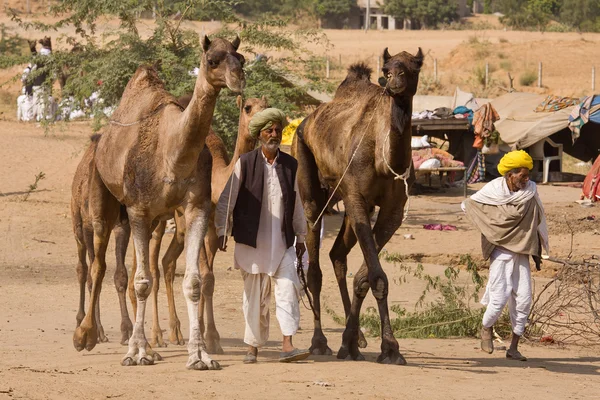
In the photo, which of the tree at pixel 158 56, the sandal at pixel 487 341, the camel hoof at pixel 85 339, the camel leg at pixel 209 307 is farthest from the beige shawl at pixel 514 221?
the tree at pixel 158 56

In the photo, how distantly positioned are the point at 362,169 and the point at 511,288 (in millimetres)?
1695

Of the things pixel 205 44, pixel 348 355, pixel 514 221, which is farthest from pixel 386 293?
pixel 205 44

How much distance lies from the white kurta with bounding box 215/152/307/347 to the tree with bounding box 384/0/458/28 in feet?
198

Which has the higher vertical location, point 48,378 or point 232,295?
point 48,378

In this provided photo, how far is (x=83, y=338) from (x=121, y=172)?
1.45 metres

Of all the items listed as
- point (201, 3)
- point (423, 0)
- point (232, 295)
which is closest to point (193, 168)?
point (232, 295)

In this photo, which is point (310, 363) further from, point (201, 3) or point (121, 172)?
point (201, 3)

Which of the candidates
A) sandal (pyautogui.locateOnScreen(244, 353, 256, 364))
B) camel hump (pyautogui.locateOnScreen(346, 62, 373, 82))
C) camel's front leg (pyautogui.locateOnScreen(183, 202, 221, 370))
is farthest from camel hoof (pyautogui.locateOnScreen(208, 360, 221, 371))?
camel hump (pyautogui.locateOnScreen(346, 62, 373, 82))

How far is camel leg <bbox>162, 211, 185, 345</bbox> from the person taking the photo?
9602mm

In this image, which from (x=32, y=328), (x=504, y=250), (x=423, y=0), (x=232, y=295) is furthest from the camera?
(x=423, y=0)

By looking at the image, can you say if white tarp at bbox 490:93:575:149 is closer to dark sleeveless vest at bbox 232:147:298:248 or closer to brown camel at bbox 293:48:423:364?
brown camel at bbox 293:48:423:364

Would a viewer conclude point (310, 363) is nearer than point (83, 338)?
Yes

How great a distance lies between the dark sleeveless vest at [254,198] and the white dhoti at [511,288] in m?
2.04

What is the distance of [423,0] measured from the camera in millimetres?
68250
